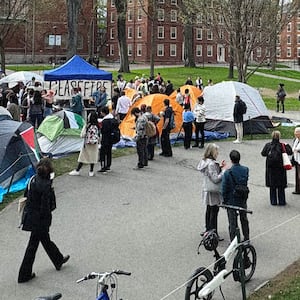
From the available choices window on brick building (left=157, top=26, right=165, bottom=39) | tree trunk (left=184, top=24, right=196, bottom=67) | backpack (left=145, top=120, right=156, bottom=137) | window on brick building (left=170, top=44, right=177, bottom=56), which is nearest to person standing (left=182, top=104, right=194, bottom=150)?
backpack (left=145, top=120, right=156, bottom=137)

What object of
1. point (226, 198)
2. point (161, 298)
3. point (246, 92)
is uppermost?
point (246, 92)

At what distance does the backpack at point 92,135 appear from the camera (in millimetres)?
13766

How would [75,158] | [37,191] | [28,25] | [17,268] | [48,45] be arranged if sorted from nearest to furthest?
[37,191], [17,268], [75,158], [28,25], [48,45]

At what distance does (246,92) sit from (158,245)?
43.5 feet

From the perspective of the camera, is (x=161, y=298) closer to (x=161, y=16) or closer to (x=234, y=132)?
(x=234, y=132)

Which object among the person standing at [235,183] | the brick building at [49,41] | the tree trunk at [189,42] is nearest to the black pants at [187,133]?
the person standing at [235,183]

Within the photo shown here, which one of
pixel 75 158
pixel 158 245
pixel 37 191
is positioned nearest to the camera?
pixel 37 191

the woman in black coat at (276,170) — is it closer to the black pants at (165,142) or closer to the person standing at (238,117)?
the black pants at (165,142)

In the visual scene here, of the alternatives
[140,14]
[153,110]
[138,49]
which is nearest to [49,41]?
[138,49]

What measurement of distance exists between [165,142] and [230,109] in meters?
4.84

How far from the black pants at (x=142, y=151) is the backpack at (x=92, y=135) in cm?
146

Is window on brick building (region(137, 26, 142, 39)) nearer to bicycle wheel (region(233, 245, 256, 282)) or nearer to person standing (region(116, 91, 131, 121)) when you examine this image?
person standing (region(116, 91, 131, 121))

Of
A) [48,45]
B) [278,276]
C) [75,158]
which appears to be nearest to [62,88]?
[75,158]

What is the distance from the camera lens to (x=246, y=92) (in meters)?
21.4
